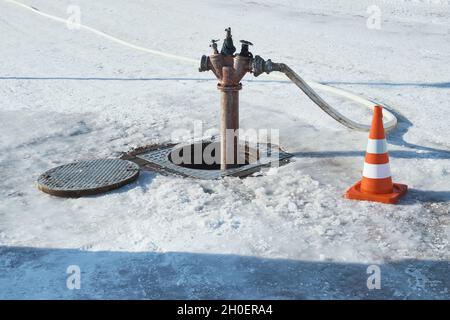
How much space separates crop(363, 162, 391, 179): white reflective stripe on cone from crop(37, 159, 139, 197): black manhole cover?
5.48 feet

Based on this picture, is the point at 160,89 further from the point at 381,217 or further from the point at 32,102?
the point at 381,217

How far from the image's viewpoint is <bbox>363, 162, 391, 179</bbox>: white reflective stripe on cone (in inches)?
153

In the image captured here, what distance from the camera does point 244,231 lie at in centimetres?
352

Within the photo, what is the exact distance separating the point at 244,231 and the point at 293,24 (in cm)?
796

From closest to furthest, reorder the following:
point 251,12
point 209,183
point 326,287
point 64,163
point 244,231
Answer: point 326,287 → point 244,231 → point 209,183 → point 64,163 → point 251,12

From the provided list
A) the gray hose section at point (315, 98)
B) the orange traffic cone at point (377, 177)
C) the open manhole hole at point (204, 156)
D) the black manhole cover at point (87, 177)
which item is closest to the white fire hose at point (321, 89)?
the gray hose section at point (315, 98)

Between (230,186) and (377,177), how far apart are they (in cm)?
101

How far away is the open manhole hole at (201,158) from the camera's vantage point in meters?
4.57

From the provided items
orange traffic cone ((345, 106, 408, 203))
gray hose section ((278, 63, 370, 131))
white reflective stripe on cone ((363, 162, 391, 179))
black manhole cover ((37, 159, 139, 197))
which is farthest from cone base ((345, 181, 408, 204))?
black manhole cover ((37, 159, 139, 197))

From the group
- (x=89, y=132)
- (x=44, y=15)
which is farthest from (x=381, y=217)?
(x=44, y=15)

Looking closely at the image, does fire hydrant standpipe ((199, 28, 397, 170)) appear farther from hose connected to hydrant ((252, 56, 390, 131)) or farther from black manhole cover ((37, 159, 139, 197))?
black manhole cover ((37, 159, 139, 197))

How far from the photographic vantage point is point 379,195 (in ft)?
12.7

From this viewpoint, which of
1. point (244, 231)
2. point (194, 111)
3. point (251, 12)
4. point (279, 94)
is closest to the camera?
point (244, 231)

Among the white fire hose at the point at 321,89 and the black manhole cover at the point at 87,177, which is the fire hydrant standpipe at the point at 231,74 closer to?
the white fire hose at the point at 321,89
